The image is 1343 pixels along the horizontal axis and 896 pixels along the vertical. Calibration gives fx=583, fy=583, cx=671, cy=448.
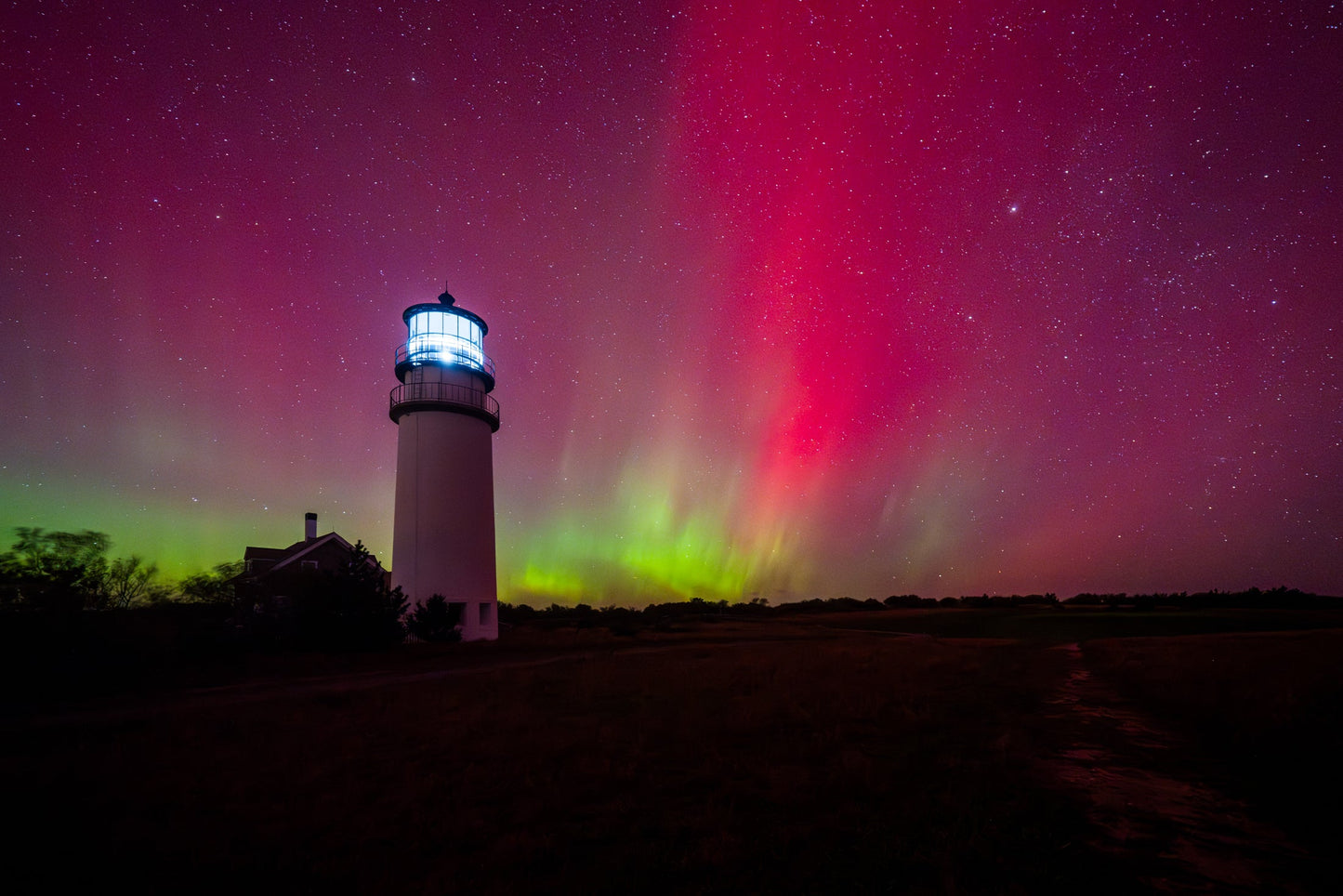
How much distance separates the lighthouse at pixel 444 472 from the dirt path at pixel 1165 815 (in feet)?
80.1

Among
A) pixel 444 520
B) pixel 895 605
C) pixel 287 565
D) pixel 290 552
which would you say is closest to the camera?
pixel 444 520

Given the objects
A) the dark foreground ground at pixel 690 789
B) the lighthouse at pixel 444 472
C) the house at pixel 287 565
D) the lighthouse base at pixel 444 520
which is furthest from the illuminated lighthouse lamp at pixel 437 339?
the dark foreground ground at pixel 690 789

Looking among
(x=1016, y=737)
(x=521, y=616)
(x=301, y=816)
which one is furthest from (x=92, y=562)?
(x=521, y=616)

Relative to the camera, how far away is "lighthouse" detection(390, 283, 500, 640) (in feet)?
88.2

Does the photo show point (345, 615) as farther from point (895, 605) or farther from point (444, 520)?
point (895, 605)

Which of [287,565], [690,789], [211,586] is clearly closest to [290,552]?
[287,565]

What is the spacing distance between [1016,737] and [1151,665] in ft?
36.9

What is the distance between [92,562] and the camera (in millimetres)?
17750

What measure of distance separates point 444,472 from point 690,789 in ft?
78.8

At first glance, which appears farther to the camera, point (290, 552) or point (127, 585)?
point (290, 552)

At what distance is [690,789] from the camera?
6.30 m

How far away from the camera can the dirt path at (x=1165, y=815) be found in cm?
416

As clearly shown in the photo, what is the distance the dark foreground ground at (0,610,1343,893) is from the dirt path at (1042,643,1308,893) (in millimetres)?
33

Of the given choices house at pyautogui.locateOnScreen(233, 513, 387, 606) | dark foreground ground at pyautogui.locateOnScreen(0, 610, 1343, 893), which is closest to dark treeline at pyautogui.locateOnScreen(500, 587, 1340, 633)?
house at pyautogui.locateOnScreen(233, 513, 387, 606)
